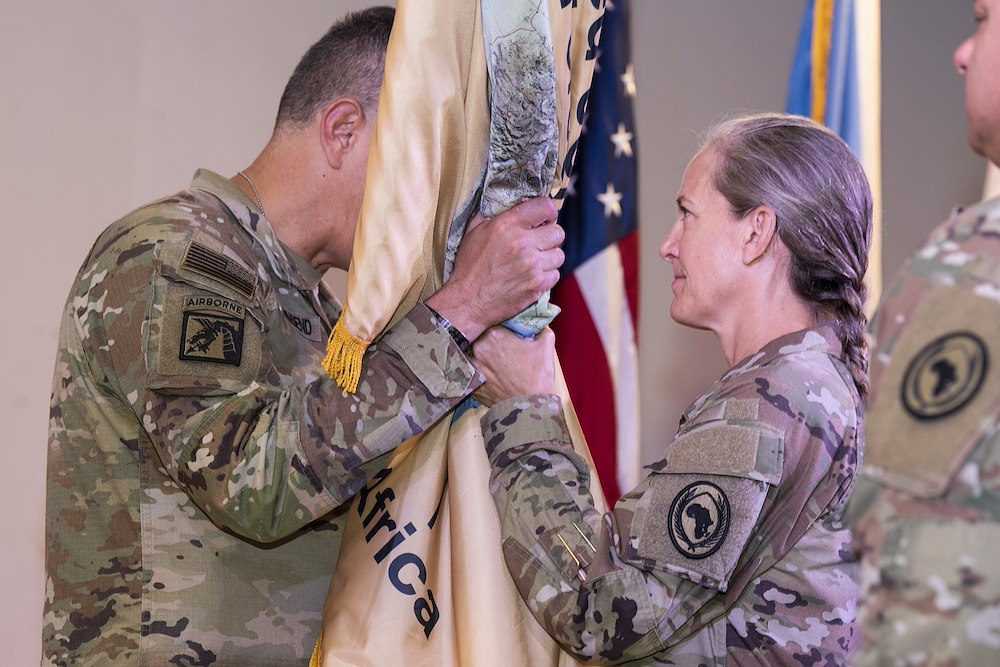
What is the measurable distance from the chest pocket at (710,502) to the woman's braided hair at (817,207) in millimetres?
248

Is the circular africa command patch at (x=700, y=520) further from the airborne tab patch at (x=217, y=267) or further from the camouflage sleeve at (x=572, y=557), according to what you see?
the airborne tab patch at (x=217, y=267)

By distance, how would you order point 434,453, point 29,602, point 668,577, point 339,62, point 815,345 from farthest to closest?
point 29,602
point 339,62
point 434,453
point 815,345
point 668,577

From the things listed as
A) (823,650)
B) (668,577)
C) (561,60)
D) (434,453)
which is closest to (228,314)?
(434,453)

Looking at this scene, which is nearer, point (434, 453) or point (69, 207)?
point (434, 453)

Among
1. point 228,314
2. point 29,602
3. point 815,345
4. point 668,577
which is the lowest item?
point 29,602

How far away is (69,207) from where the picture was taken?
97.7 inches

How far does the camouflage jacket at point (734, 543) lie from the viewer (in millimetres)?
1202

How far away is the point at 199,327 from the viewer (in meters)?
1.44

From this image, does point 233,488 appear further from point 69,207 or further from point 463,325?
point 69,207

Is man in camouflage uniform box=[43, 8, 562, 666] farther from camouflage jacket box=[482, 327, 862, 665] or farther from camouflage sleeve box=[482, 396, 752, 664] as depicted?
camouflage jacket box=[482, 327, 862, 665]

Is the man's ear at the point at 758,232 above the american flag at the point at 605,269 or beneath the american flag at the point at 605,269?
above

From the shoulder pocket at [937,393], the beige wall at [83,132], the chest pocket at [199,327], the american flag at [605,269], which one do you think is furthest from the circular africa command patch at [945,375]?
the beige wall at [83,132]

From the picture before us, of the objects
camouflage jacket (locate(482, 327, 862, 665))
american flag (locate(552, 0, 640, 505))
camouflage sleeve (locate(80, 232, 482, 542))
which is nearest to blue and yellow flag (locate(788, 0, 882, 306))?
american flag (locate(552, 0, 640, 505))

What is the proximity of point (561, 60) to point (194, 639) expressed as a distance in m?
0.99
